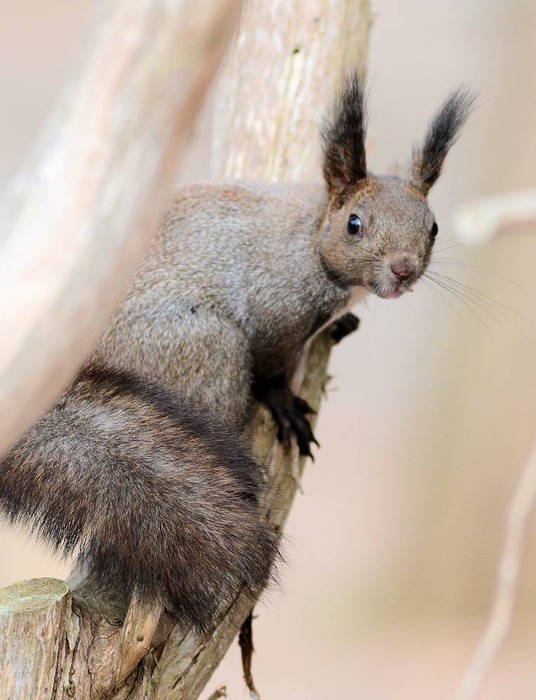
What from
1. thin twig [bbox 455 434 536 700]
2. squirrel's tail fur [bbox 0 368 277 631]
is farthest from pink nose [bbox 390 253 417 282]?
thin twig [bbox 455 434 536 700]

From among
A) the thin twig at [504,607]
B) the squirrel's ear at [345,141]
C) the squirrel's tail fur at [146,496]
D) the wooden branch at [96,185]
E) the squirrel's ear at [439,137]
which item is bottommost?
the squirrel's tail fur at [146,496]

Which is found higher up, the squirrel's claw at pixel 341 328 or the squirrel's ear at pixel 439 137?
the squirrel's ear at pixel 439 137

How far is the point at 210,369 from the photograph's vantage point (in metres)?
2.92

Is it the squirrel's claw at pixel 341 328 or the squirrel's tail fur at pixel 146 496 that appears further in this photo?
the squirrel's claw at pixel 341 328

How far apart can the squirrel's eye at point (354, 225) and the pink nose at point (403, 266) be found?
0.18 m

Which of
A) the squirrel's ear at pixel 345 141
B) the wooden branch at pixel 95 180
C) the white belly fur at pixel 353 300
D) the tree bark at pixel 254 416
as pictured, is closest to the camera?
the wooden branch at pixel 95 180

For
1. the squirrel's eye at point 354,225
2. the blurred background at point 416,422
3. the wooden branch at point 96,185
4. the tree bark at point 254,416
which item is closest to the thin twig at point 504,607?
the tree bark at point 254,416

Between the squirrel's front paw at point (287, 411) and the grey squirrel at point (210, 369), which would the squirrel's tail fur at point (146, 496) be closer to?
the grey squirrel at point (210, 369)

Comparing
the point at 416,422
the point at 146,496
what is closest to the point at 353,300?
the point at 146,496

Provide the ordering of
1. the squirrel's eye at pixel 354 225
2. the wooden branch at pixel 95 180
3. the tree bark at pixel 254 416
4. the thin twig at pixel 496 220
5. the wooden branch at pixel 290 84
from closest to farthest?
the wooden branch at pixel 95 180 < the thin twig at pixel 496 220 < the tree bark at pixel 254 416 < the squirrel's eye at pixel 354 225 < the wooden branch at pixel 290 84

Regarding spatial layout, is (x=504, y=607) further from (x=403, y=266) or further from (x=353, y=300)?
(x=353, y=300)

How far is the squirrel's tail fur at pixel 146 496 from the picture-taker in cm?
208

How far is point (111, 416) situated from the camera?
2.44m

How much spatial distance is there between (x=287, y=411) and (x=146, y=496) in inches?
37.6
